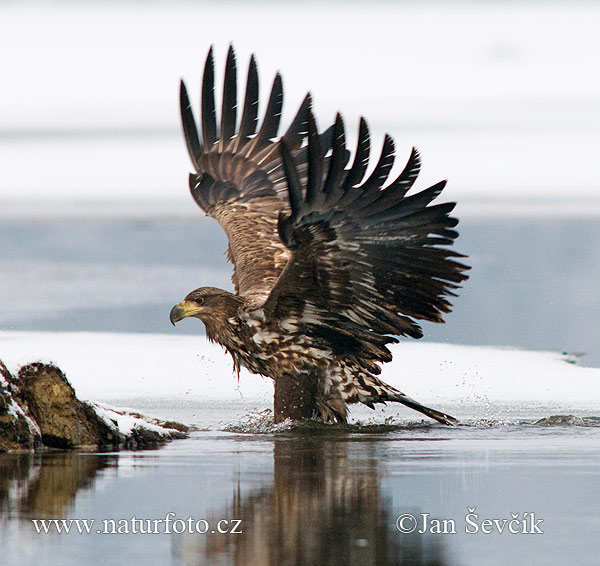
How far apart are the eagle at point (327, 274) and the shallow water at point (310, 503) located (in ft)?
5.09

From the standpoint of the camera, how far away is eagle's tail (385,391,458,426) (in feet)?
33.4

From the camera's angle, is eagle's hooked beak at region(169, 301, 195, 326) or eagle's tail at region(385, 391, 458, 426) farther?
eagle's hooked beak at region(169, 301, 195, 326)

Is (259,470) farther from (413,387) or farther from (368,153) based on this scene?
(413,387)

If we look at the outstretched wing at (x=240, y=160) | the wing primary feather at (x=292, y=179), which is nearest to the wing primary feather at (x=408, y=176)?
the wing primary feather at (x=292, y=179)

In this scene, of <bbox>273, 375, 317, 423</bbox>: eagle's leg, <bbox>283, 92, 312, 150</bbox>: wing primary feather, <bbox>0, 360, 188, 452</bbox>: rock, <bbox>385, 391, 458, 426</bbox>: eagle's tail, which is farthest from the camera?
<bbox>283, 92, 312, 150</bbox>: wing primary feather

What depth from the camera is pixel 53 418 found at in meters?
7.95

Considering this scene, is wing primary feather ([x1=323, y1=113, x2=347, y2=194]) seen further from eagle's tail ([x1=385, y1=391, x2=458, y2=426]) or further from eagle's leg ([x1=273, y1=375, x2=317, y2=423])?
eagle's tail ([x1=385, y1=391, x2=458, y2=426])

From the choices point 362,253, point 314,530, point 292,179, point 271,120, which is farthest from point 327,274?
point 314,530

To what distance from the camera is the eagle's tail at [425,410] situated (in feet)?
33.4

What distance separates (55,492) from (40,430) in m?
2.43

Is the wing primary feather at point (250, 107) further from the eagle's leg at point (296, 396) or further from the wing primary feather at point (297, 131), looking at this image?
the eagle's leg at point (296, 396)

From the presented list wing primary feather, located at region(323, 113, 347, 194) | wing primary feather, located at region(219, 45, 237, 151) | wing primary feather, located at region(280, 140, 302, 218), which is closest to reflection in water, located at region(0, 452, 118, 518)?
wing primary feather, located at region(280, 140, 302, 218)

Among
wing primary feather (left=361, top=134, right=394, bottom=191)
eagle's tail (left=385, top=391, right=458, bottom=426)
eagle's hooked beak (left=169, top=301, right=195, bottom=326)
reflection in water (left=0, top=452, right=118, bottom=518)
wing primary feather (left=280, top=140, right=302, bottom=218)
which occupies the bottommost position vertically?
reflection in water (left=0, top=452, right=118, bottom=518)

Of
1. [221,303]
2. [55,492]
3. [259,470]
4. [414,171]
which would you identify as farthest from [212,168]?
[55,492]
